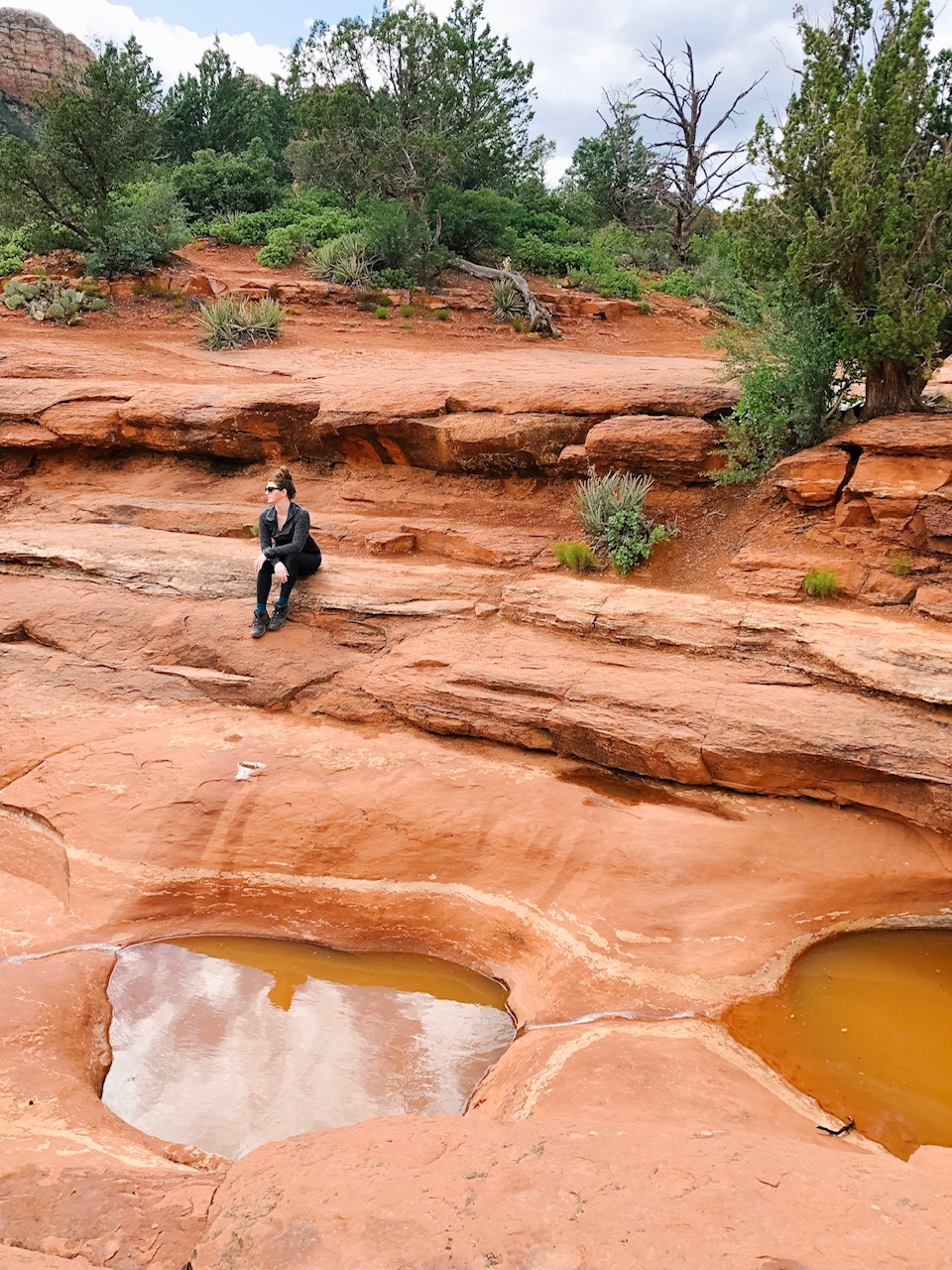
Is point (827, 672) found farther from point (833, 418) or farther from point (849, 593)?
point (833, 418)

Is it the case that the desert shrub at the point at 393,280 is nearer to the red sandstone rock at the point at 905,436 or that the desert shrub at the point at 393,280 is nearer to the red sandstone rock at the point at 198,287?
the red sandstone rock at the point at 198,287

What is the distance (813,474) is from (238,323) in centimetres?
1045

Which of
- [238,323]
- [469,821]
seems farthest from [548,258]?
[469,821]

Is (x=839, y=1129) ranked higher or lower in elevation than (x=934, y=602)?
lower

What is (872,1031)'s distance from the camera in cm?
470

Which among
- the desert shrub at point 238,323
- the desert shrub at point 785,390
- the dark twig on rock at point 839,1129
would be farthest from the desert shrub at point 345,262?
the dark twig on rock at point 839,1129

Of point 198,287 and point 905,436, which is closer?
point 905,436

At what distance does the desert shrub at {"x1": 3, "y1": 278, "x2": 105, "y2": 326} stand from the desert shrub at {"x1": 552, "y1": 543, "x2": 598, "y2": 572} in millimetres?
11358

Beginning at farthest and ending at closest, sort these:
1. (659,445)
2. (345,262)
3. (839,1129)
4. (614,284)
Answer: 1. (614,284)
2. (345,262)
3. (659,445)
4. (839,1129)

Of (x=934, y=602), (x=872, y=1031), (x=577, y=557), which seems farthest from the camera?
(x=577, y=557)

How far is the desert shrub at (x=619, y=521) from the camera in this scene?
8.16m

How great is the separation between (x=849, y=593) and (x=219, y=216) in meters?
19.7

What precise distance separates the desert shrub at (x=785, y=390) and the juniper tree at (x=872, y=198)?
179 millimetres

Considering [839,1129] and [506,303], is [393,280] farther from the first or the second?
[839,1129]
